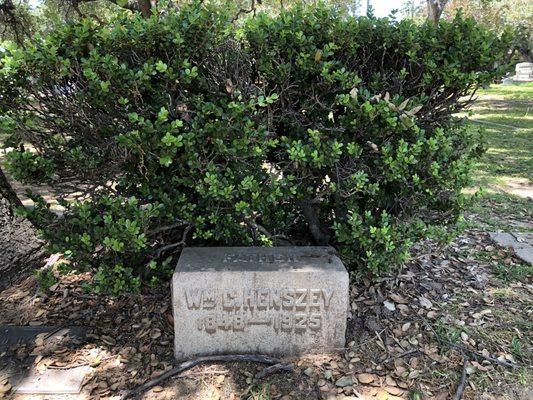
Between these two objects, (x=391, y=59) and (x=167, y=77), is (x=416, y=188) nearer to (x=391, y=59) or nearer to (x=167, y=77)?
(x=391, y=59)

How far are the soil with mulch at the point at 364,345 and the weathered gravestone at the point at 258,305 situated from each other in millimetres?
121

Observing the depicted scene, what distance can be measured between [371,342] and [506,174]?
505 centimetres

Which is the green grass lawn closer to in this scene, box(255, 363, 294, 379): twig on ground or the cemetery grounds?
the cemetery grounds

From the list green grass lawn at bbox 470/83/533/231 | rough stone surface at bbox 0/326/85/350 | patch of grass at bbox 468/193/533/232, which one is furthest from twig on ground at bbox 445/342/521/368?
rough stone surface at bbox 0/326/85/350

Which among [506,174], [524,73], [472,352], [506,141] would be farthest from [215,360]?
[524,73]

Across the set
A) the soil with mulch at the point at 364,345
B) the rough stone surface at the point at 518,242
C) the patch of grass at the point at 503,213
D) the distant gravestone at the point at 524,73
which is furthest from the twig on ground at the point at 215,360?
the distant gravestone at the point at 524,73

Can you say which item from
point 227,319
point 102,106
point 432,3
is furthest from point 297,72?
point 432,3

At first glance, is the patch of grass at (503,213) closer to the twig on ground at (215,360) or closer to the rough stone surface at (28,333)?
the twig on ground at (215,360)

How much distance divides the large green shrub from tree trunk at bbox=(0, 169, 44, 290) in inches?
33.4

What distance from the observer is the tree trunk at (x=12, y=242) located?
3.52 meters

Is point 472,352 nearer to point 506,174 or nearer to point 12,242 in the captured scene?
point 12,242

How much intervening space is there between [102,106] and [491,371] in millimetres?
2748

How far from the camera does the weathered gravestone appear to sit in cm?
263

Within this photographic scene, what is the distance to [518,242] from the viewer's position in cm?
418
